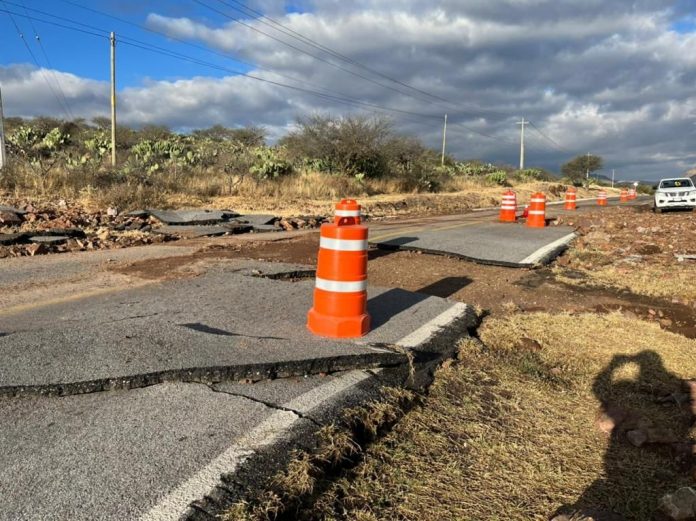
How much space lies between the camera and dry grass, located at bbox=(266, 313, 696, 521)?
8.52 feet

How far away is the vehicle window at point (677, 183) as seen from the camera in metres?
21.6

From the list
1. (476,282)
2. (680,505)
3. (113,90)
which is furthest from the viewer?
(113,90)

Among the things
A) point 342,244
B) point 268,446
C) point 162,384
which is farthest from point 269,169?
point 268,446

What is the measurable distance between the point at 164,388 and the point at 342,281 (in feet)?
5.56

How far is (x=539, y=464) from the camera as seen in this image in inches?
118

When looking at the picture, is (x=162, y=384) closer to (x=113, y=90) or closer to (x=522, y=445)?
(x=522, y=445)

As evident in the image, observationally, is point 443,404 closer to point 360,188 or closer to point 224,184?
point 224,184

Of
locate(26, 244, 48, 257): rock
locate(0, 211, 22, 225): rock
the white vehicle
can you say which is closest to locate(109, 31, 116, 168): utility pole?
locate(0, 211, 22, 225): rock

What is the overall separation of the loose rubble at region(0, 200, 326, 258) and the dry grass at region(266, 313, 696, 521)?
7813mm

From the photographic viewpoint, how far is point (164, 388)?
10.8 feet

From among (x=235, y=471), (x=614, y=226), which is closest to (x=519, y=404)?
(x=235, y=471)

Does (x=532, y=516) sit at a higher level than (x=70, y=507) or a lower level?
lower

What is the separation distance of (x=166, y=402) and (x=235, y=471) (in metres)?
0.86

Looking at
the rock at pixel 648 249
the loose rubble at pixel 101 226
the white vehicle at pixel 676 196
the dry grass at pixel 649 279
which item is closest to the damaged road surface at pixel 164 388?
the dry grass at pixel 649 279
